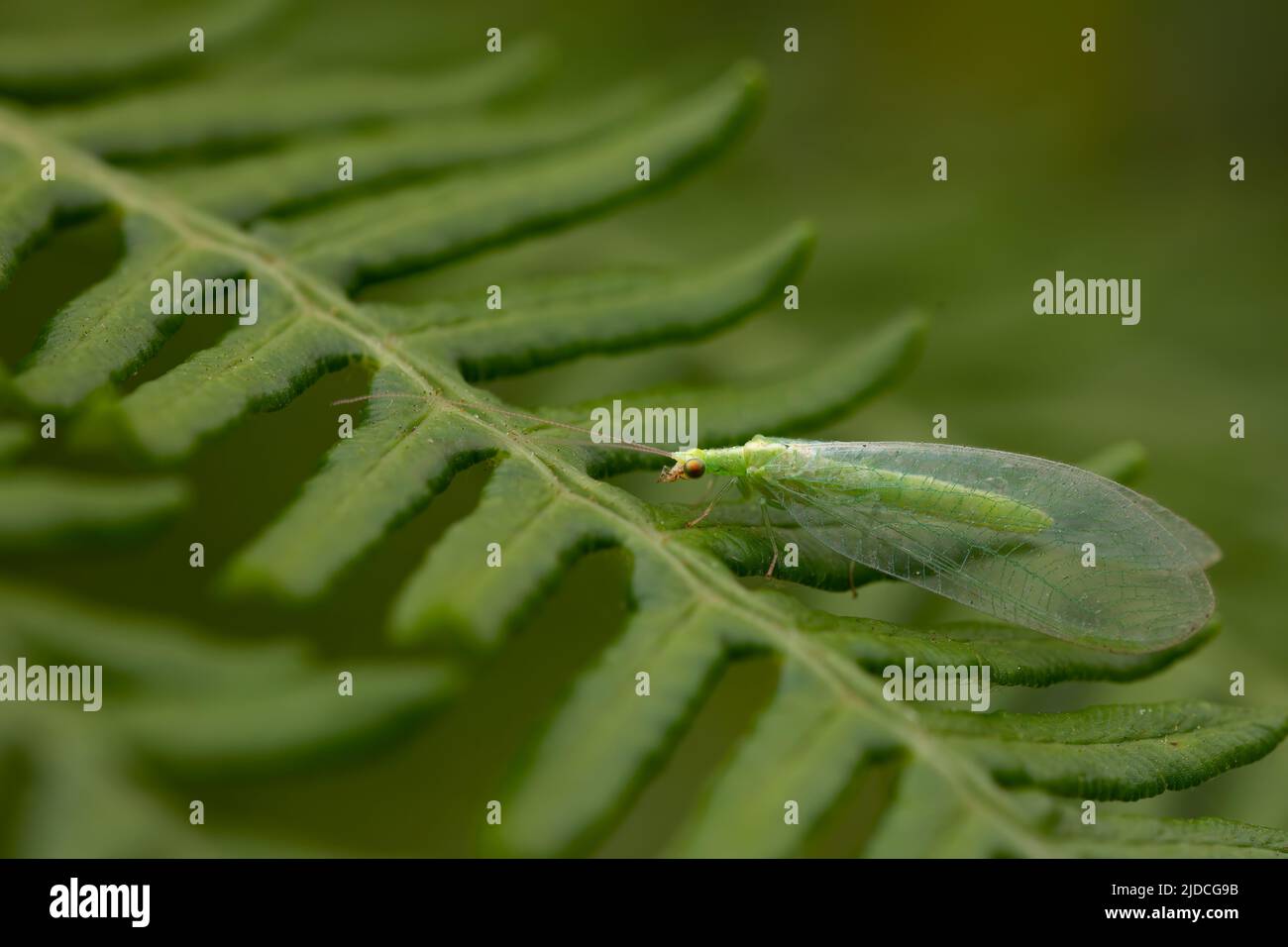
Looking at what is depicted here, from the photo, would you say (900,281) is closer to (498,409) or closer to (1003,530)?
(1003,530)

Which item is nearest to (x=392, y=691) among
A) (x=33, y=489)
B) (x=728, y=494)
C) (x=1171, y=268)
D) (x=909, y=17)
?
(x=33, y=489)

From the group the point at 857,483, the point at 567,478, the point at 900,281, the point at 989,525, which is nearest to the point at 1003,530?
the point at 989,525

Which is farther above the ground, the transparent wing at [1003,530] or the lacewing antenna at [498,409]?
the lacewing antenna at [498,409]

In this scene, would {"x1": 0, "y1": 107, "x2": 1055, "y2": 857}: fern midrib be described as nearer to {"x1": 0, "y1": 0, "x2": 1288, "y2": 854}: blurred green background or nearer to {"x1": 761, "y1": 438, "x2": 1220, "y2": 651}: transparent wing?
{"x1": 0, "y1": 0, "x2": 1288, "y2": 854}: blurred green background

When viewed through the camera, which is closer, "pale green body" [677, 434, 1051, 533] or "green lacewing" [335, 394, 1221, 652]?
"green lacewing" [335, 394, 1221, 652]

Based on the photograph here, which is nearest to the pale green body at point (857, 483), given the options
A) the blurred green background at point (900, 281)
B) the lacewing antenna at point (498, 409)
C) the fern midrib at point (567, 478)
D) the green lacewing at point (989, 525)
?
the green lacewing at point (989, 525)

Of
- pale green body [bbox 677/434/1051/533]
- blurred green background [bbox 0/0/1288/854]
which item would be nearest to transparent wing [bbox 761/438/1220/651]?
pale green body [bbox 677/434/1051/533]

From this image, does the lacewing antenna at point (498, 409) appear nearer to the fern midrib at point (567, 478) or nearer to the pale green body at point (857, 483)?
the fern midrib at point (567, 478)
